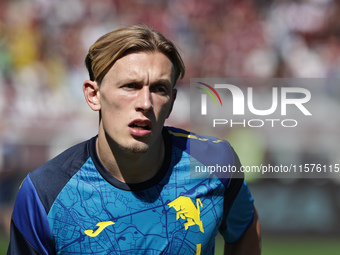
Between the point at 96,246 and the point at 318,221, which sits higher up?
the point at 318,221

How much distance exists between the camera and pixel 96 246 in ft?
8.83

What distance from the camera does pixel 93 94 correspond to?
2.94 m

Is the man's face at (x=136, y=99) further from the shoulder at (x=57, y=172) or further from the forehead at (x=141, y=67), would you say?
the shoulder at (x=57, y=172)

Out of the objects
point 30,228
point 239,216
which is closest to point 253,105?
point 239,216

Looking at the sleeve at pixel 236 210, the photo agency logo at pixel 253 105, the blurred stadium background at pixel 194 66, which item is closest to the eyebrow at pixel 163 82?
the sleeve at pixel 236 210

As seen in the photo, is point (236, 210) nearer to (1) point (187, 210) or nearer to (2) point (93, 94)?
(1) point (187, 210)

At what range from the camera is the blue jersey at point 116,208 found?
8.78ft

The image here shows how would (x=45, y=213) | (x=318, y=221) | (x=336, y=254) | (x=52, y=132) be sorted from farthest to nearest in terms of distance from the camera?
(x=52, y=132) → (x=318, y=221) → (x=336, y=254) → (x=45, y=213)

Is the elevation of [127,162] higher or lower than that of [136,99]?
lower

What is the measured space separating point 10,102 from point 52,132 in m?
0.99

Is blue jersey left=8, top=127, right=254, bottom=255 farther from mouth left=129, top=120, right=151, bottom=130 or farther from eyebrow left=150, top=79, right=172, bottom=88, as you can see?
eyebrow left=150, top=79, right=172, bottom=88

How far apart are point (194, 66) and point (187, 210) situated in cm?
672

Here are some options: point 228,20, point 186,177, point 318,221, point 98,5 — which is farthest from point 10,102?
point 186,177

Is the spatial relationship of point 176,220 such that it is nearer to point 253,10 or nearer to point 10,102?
point 10,102
